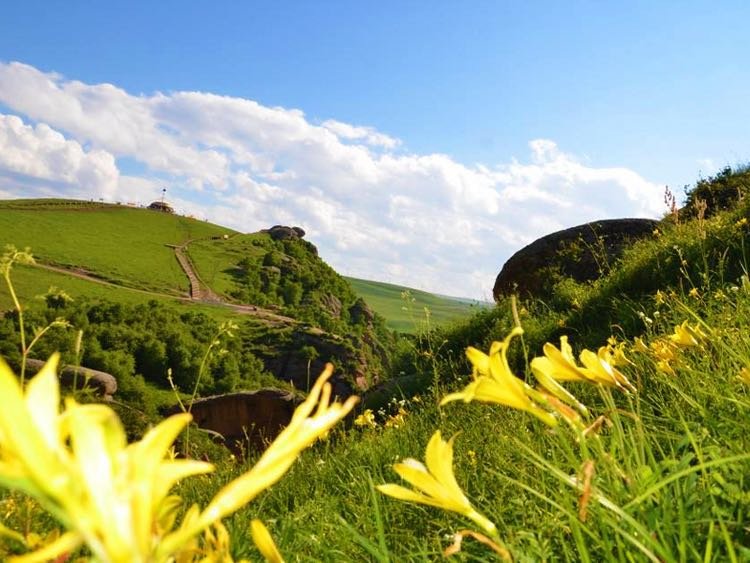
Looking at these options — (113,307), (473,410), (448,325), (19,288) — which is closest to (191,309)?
(113,307)

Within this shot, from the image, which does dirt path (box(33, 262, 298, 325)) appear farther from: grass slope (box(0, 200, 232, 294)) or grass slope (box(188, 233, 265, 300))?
grass slope (box(188, 233, 265, 300))

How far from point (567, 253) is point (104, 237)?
3045 inches

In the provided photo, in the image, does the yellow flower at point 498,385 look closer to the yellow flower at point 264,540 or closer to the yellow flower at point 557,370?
the yellow flower at point 557,370

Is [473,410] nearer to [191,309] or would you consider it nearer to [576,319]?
[576,319]

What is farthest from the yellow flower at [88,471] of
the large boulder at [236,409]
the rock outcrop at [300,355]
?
the rock outcrop at [300,355]

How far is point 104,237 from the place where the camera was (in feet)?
264

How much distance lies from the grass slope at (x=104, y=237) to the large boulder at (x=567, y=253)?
206 feet

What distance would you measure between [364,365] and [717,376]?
2304 inches

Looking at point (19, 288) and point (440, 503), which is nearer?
point (440, 503)

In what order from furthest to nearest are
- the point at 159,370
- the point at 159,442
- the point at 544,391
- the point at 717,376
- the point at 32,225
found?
A: the point at 32,225
the point at 159,370
the point at 717,376
the point at 544,391
the point at 159,442

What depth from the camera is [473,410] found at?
15.0 ft

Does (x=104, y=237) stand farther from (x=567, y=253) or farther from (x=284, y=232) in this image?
(x=567, y=253)

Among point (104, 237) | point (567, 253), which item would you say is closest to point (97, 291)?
point (104, 237)

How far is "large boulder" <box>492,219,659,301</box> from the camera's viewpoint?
1225 centimetres
